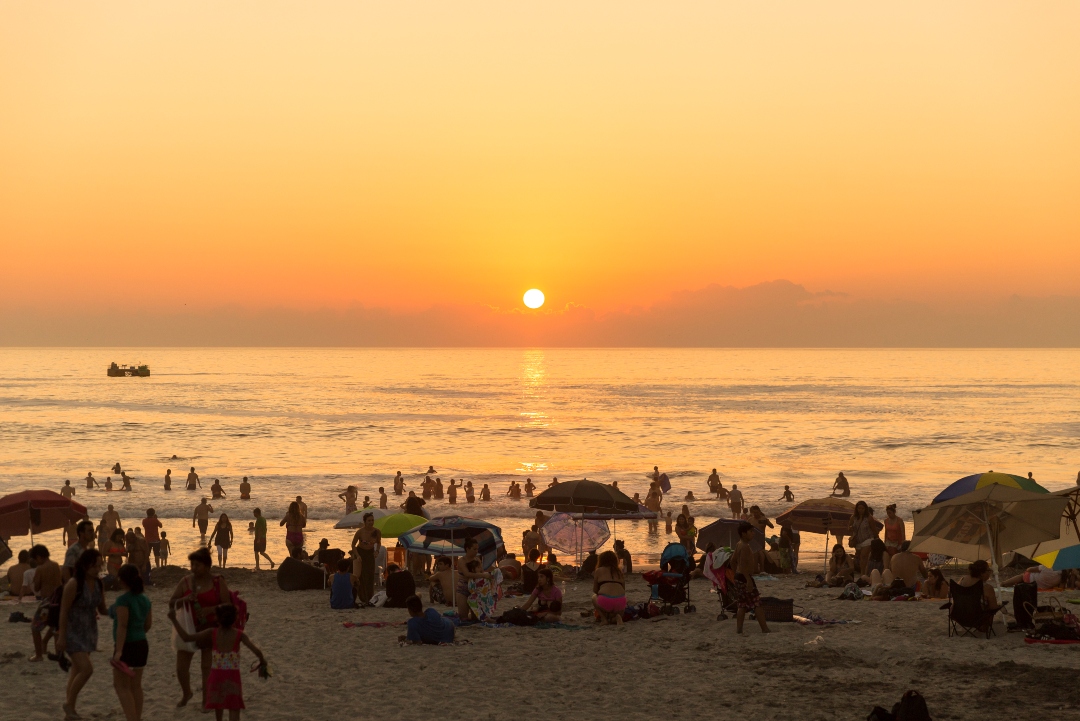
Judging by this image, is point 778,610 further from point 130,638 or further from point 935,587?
point 130,638

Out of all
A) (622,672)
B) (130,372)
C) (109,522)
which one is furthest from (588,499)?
(130,372)

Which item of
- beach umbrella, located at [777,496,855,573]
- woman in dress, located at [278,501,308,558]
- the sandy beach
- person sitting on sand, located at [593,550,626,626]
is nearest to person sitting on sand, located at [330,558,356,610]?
the sandy beach

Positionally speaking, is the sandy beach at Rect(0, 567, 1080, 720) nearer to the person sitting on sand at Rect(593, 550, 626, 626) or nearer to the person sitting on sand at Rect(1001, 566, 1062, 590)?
the person sitting on sand at Rect(593, 550, 626, 626)

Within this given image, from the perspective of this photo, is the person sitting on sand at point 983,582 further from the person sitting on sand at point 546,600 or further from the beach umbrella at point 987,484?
the person sitting on sand at point 546,600

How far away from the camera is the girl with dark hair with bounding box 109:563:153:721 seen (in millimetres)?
7438

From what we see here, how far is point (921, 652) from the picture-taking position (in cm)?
1073

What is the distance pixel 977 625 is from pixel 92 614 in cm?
949

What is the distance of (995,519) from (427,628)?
23.6 feet

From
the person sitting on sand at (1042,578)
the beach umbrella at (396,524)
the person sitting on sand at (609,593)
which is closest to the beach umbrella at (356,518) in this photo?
the beach umbrella at (396,524)

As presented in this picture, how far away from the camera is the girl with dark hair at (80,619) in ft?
25.9

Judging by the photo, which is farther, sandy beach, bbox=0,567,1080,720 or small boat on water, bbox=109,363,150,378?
small boat on water, bbox=109,363,150,378

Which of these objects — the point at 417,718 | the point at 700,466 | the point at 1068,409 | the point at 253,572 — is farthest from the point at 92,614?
the point at 1068,409

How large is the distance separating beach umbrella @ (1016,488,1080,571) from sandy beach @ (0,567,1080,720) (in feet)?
5.03

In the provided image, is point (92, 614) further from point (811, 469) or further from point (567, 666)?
point (811, 469)
